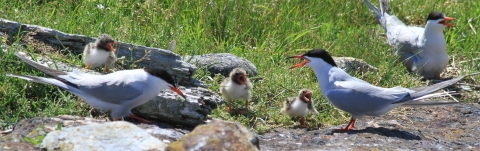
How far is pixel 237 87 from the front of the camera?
5059mm

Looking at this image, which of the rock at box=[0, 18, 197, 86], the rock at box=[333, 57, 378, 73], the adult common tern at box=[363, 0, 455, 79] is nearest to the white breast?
the rock at box=[0, 18, 197, 86]

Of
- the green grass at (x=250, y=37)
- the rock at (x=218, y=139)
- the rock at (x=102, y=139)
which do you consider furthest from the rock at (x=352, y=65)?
the rock at (x=102, y=139)

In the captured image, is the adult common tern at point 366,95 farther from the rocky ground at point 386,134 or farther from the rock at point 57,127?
the rock at point 57,127

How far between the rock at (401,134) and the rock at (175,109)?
18.3 inches

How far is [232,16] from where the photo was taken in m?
6.68

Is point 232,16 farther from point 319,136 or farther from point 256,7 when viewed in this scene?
point 319,136

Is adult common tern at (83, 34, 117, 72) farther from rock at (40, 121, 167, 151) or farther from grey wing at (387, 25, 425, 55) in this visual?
grey wing at (387, 25, 425, 55)

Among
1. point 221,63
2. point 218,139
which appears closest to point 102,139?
point 218,139

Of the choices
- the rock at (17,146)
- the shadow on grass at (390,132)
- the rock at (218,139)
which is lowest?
the shadow on grass at (390,132)

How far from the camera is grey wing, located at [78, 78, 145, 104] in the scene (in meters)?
4.39

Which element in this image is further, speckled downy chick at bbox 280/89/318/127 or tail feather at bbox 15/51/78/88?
speckled downy chick at bbox 280/89/318/127

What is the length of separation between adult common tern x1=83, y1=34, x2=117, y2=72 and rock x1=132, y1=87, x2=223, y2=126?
1.83 ft

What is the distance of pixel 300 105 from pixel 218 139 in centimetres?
167

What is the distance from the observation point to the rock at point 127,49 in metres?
5.07
